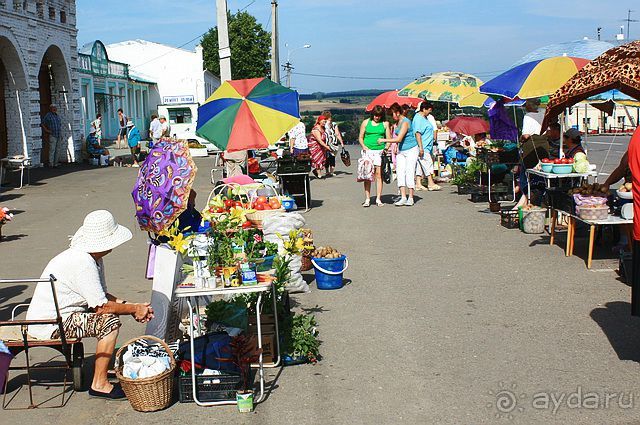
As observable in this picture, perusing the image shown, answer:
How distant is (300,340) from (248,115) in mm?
6015

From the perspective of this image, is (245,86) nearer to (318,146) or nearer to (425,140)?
(425,140)

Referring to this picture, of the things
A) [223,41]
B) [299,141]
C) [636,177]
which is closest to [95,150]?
[299,141]

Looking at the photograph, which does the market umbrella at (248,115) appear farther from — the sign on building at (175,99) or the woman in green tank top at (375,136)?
the sign on building at (175,99)

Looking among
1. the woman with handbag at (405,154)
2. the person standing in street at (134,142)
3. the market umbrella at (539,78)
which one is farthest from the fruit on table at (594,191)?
the person standing in street at (134,142)

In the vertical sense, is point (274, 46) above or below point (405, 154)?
above

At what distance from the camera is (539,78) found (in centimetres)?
1262

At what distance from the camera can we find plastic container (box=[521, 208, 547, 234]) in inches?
488

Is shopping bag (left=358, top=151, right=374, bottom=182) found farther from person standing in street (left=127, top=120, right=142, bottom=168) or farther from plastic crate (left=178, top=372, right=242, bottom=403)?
person standing in street (left=127, top=120, right=142, bottom=168)

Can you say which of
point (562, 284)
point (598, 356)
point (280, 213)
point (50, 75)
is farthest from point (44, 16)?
point (598, 356)

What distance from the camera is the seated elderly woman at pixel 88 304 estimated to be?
19.8 feet

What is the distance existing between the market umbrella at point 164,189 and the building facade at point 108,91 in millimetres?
27713

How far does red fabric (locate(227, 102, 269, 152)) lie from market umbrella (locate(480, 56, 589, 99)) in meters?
4.09

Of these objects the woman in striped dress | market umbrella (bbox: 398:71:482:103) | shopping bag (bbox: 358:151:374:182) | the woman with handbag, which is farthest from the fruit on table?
the woman in striped dress

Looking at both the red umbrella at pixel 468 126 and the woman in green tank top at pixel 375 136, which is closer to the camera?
the woman in green tank top at pixel 375 136
